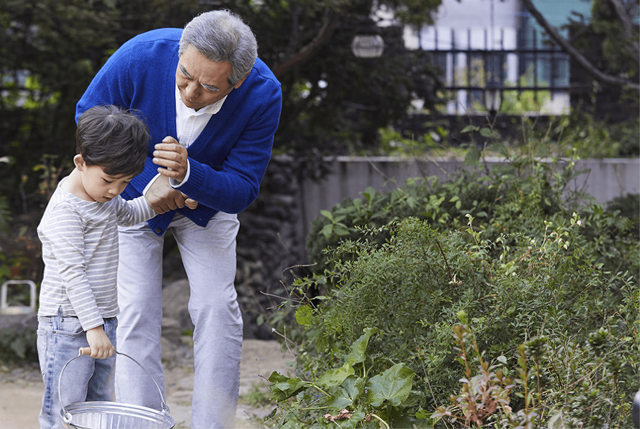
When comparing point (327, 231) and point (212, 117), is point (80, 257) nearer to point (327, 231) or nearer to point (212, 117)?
point (212, 117)

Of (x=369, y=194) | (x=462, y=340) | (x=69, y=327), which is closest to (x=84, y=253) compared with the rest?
(x=69, y=327)

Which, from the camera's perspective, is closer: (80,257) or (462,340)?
(462,340)

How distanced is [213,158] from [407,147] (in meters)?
5.20

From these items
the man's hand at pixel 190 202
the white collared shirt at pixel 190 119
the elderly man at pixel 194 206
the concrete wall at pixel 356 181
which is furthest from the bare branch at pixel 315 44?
the man's hand at pixel 190 202

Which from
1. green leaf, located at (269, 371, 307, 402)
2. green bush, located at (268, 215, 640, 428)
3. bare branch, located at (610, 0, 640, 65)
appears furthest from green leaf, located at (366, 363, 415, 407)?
bare branch, located at (610, 0, 640, 65)

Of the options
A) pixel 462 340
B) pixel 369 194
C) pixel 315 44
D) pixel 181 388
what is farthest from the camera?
pixel 315 44

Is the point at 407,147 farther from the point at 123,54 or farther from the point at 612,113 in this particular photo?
the point at 123,54

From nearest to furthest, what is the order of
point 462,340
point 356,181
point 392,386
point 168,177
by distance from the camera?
point 462,340 → point 392,386 → point 168,177 → point 356,181

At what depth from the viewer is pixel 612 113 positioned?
28.8 feet

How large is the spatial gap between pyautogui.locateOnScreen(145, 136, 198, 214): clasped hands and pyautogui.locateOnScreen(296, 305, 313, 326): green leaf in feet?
1.72

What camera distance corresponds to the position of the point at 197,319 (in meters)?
2.26

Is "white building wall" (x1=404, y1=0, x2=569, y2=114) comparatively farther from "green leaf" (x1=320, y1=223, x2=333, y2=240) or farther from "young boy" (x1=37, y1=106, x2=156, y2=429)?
"young boy" (x1=37, y1=106, x2=156, y2=429)

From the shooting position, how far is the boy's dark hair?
1871 millimetres

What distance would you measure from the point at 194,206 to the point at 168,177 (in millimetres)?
178
